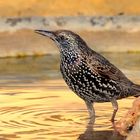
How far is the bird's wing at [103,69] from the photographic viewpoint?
9.07 m

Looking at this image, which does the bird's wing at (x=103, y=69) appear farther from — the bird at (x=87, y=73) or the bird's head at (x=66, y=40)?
the bird's head at (x=66, y=40)

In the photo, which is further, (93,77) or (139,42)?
(139,42)

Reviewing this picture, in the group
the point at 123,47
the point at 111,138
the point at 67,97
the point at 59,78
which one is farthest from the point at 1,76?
the point at 111,138

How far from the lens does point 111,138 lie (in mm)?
8508

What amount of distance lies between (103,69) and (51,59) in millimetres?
5641

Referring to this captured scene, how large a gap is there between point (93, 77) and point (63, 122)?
0.59 meters

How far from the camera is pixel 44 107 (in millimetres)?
10156

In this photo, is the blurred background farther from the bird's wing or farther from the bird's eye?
the bird's eye

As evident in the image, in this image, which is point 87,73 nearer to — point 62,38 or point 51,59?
point 62,38

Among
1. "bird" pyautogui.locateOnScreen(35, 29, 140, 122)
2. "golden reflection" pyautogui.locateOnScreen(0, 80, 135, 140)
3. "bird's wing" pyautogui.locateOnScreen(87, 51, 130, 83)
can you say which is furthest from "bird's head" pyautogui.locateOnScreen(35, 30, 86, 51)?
"golden reflection" pyautogui.locateOnScreen(0, 80, 135, 140)

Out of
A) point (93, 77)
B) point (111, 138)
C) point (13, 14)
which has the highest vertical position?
point (13, 14)

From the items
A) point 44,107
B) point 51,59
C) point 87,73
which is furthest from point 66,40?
point 51,59

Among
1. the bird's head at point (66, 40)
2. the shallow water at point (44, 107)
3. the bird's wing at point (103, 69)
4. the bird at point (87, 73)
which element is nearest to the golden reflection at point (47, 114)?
the shallow water at point (44, 107)

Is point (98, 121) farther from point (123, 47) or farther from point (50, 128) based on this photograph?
point (123, 47)
